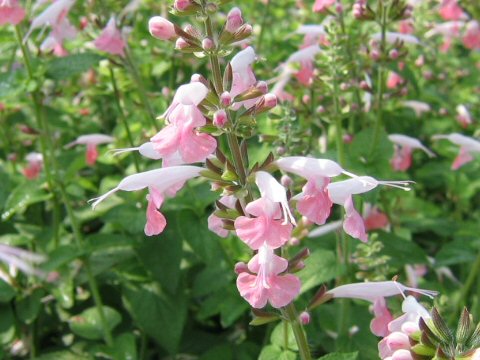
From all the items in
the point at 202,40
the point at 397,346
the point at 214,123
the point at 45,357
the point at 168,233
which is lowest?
the point at 45,357

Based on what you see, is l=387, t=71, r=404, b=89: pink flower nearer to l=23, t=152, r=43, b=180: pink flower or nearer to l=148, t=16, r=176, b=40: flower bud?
l=23, t=152, r=43, b=180: pink flower

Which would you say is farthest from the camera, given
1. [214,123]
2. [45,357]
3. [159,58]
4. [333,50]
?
[159,58]

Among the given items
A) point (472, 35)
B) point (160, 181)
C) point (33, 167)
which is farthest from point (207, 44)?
point (472, 35)

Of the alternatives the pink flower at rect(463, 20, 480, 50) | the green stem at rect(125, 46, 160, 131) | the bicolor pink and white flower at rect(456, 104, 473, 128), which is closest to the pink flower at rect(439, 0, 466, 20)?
the pink flower at rect(463, 20, 480, 50)

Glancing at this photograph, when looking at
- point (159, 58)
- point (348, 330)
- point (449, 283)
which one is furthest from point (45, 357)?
point (449, 283)

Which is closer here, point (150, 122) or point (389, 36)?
point (389, 36)

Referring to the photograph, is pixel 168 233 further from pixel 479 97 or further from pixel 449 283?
pixel 479 97
